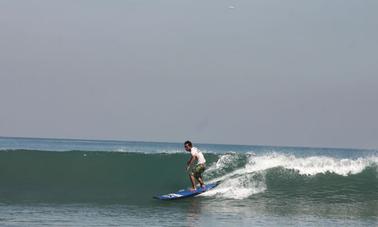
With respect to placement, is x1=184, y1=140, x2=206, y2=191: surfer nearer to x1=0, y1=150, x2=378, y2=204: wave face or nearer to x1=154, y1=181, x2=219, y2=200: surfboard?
x1=154, y1=181, x2=219, y2=200: surfboard

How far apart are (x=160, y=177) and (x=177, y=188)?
202 cm

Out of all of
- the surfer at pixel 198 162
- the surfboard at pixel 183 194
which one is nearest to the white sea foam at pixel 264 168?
the surfboard at pixel 183 194

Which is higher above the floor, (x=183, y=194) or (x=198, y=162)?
(x=198, y=162)

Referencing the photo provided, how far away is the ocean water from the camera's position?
47.7 ft

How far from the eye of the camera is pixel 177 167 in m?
24.8

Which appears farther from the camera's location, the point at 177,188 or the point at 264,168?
the point at 264,168

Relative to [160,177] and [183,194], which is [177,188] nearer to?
[160,177]

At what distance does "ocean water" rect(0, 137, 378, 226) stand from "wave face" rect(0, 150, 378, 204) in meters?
0.03

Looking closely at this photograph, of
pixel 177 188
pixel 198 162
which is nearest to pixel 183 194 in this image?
pixel 198 162

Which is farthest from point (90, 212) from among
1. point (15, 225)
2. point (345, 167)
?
point (345, 167)

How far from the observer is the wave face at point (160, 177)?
19047mm

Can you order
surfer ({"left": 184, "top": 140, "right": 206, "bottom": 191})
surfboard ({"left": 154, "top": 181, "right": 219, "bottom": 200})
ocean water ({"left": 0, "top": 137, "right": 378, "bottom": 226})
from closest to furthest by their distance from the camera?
ocean water ({"left": 0, "top": 137, "right": 378, "bottom": 226})
surfboard ({"left": 154, "top": 181, "right": 219, "bottom": 200})
surfer ({"left": 184, "top": 140, "right": 206, "bottom": 191})

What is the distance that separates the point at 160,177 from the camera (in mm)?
23031

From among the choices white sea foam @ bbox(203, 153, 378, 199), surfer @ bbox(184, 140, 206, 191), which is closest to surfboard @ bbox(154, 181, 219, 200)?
surfer @ bbox(184, 140, 206, 191)
